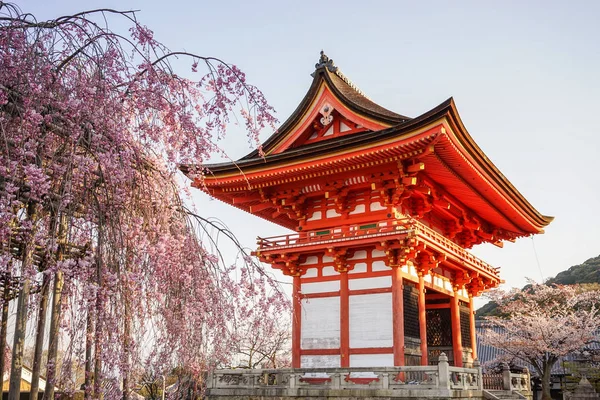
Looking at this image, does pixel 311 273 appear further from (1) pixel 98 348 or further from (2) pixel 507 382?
(1) pixel 98 348

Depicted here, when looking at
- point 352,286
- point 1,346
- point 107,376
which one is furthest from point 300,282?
point 107,376

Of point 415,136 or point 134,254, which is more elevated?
point 415,136

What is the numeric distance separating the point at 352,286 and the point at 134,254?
36.2ft

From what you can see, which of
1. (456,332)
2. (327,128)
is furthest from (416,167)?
(456,332)

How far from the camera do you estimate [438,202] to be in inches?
688

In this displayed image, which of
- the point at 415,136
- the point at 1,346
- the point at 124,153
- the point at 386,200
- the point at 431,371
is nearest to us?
the point at 124,153

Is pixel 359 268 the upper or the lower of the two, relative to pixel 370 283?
upper

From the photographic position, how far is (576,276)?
2132 inches

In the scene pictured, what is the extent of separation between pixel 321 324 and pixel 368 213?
11.3ft

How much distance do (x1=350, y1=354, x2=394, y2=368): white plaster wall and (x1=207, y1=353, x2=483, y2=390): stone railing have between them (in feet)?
1.15

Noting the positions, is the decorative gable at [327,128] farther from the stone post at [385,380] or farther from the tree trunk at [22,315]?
the tree trunk at [22,315]

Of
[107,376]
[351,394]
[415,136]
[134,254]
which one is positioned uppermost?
[415,136]

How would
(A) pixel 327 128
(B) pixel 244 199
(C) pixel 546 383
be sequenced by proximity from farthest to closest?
(C) pixel 546 383
(B) pixel 244 199
(A) pixel 327 128

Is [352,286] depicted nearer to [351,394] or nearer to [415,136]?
[351,394]
